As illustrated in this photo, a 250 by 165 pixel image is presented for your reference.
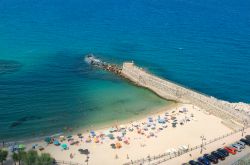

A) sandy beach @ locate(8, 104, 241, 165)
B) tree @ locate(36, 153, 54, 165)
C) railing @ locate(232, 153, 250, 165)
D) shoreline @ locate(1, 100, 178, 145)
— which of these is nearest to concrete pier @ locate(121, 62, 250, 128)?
sandy beach @ locate(8, 104, 241, 165)

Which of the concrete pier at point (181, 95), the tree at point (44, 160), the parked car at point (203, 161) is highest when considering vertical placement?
the concrete pier at point (181, 95)

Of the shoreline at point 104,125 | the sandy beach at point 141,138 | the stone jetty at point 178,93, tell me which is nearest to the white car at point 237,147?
the sandy beach at point 141,138

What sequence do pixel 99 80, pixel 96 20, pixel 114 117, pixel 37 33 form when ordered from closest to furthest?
1. pixel 114 117
2. pixel 99 80
3. pixel 37 33
4. pixel 96 20

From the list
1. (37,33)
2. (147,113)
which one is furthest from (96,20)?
(147,113)

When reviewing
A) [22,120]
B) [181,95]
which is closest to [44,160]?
[22,120]

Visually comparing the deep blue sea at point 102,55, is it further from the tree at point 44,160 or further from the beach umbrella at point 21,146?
the tree at point 44,160

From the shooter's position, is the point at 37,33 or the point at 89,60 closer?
the point at 89,60

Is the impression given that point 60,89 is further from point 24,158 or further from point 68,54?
point 24,158
